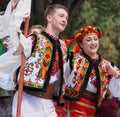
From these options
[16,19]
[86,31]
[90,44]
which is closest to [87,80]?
[90,44]

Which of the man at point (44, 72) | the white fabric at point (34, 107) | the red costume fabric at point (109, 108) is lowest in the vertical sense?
the red costume fabric at point (109, 108)

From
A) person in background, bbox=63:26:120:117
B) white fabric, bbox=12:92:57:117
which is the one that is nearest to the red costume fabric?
person in background, bbox=63:26:120:117

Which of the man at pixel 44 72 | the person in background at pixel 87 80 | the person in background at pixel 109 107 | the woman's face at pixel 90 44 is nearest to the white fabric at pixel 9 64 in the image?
the man at pixel 44 72

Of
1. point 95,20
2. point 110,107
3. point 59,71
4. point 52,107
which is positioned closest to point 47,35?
point 59,71

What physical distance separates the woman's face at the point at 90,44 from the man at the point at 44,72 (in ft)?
2.04

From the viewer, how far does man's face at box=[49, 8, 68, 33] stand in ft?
15.4

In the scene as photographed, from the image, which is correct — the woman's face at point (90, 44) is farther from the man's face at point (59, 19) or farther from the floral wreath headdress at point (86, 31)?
the man's face at point (59, 19)

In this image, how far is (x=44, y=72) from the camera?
15.0 ft

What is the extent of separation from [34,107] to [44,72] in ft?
1.07

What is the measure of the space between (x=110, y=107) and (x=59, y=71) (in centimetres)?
174

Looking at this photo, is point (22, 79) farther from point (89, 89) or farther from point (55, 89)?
point (89, 89)

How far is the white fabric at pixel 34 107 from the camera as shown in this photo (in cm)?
453

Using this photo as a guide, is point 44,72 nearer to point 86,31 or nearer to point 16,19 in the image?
point 16,19

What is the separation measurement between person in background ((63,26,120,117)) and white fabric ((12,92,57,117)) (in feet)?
2.16
